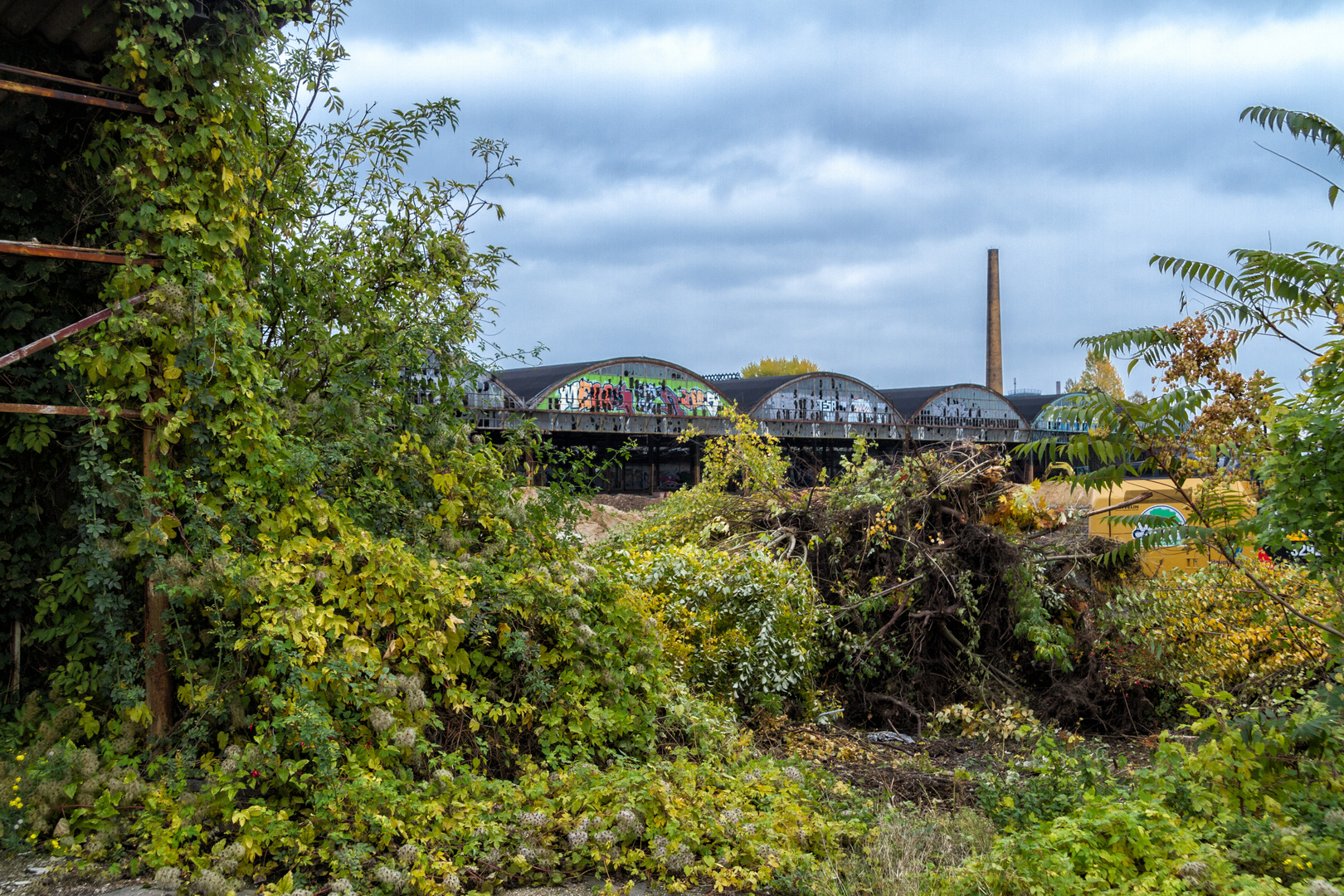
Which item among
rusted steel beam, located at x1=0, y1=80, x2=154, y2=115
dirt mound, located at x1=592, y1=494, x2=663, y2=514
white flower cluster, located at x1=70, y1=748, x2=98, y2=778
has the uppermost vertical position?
rusted steel beam, located at x1=0, y1=80, x2=154, y2=115

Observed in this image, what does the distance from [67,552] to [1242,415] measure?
10310 millimetres

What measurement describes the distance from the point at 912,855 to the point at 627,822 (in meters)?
1.49

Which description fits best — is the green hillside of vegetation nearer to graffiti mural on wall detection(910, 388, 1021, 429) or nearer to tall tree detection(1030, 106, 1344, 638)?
tall tree detection(1030, 106, 1344, 638)

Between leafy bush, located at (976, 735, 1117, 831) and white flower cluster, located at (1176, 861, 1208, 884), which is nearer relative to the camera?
white flower cluster, located at (1176, 861, 1208, 884)

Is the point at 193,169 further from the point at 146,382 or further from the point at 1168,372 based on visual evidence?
the point at 1168,372

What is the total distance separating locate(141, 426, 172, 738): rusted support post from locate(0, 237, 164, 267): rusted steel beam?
1.07 m

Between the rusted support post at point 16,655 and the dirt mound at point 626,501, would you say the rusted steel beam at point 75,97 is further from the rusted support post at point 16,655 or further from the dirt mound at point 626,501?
the dirt mound at point 626,501

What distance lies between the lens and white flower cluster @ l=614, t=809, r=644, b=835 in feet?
15.0

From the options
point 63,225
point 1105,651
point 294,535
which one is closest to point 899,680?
point 1105,651

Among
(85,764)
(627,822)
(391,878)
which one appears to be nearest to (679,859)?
(627,822)

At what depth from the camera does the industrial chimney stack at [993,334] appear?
52219 mm

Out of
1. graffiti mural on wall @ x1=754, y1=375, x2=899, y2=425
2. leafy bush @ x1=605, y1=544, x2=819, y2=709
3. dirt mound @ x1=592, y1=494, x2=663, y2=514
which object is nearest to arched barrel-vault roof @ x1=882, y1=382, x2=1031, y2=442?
graffiti mural on wall @ x1=754, y1=375, x2=899, y2=425

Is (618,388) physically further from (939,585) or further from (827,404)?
(939,585)

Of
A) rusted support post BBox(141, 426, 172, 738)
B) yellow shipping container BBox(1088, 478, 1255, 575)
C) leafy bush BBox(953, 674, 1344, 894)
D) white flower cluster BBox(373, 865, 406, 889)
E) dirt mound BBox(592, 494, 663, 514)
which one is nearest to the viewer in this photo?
leafy bush BBox(953, 674, 1344, 894)
